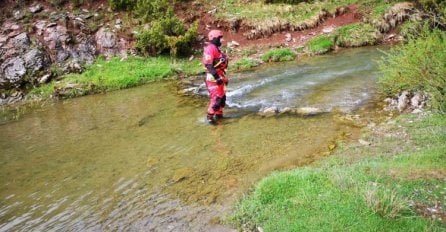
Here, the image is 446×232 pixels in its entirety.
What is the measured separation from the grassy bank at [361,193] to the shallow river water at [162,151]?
0.66m

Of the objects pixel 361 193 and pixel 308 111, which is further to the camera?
pixel 308 111

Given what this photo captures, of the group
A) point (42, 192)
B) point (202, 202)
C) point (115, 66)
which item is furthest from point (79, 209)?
point (115, 66)

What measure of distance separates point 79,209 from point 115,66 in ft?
→ 42.6

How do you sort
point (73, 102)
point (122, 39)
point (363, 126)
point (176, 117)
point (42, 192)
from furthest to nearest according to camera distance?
point (122, 39)
point (73, 102)
point (176, 117)
point (363, 126)
point (42, 192)

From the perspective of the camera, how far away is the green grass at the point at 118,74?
17578 millimetres

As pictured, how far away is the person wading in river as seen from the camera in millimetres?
11180

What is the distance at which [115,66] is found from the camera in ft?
63.2

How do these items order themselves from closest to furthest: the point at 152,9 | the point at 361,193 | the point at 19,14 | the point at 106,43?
the point at 361,193, the point at 106,43, the point at 19,14, the point at 152,9

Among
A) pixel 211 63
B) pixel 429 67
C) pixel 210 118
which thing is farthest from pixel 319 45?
pixel 429 67

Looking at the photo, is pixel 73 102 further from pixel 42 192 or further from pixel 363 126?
pixel 363 126

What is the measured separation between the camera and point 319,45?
19641 millimetres

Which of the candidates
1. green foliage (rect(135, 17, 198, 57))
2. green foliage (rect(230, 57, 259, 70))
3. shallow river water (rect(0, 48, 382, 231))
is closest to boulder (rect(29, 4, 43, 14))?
green foliage (rect(135, 17, 198, 57))

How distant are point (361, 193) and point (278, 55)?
1407 cm

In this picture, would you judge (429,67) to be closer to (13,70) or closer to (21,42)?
(13,70)
